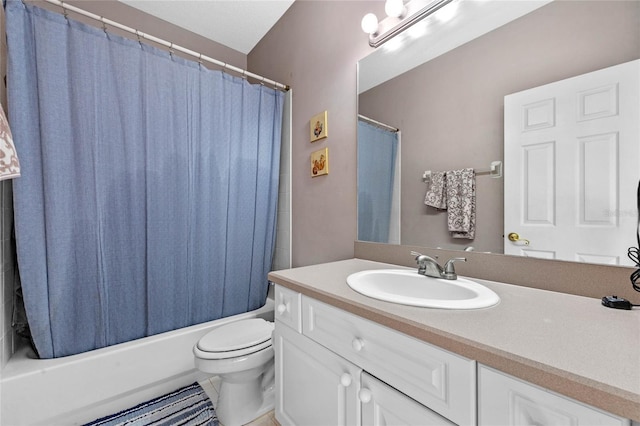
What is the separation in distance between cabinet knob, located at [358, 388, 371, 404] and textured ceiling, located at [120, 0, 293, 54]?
2.33 meters

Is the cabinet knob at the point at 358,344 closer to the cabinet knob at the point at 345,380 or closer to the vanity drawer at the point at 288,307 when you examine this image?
the cabinet knob at the point at 345,380

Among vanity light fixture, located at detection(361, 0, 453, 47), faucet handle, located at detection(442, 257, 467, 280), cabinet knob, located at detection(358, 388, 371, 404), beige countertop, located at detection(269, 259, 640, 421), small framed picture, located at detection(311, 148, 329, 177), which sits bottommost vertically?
cabinet knob, located at detection(358, 388, 371, 404)

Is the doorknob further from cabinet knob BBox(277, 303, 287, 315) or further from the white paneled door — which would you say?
cabinet knob BBox(277, 303, 287, 315)

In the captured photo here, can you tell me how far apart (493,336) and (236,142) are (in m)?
1.75

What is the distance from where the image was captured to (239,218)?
1.82 m

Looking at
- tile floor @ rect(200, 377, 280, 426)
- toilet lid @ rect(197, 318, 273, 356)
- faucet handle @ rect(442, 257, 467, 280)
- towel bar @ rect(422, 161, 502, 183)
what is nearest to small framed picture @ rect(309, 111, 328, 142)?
towel bar @ rect(422, 161, 502, 183)

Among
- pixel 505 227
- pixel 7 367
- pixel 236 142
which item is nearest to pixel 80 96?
pixel 236 142

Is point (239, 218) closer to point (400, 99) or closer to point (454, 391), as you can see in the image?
point (400, 99)

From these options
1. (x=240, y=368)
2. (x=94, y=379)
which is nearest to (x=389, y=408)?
(x=240, y=368)

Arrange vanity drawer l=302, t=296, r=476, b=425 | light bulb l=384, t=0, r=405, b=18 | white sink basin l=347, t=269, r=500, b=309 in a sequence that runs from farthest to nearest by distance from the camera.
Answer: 1. light bulb l=384, t=0, r=405, b=18
2. white sink basin l=347, t=269, r=500, b=309
3. vanity drawer l=302, t=296, r=476, b=425

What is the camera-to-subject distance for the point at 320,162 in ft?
5.46

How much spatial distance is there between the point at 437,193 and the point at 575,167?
1.44 ft

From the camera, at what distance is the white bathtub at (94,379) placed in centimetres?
111

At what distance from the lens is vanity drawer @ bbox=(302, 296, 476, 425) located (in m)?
0.53
